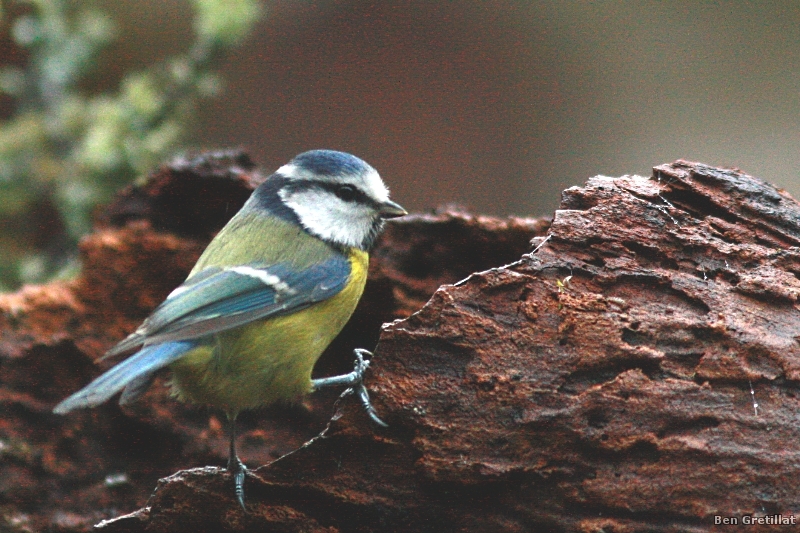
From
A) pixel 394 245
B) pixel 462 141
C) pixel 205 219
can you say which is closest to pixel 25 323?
pixel 205 219

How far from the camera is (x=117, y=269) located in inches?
114

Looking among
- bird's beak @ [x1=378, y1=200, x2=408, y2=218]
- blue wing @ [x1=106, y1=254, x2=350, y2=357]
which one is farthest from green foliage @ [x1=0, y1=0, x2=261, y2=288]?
blue wing @ [x1=106, y1=254, x2=350, y2=357]

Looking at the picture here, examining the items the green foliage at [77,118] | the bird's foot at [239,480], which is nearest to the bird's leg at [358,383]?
the bird's foot at [239,480]

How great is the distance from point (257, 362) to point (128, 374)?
0.36 m

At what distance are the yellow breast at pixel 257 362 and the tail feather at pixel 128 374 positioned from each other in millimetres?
61

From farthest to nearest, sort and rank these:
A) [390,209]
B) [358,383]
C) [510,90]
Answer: [510,90] → [390,209] → [358,383]

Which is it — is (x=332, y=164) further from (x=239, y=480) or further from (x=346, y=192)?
(x=239, y=480)

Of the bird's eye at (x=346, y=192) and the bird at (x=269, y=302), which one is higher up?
the bird's eye at (x=346, y=192)

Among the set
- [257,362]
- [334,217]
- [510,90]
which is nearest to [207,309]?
[257,362]

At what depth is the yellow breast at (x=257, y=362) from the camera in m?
2.14

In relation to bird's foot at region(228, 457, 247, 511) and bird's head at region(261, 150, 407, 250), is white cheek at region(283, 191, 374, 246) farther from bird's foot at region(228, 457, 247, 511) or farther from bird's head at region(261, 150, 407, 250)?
bird's foot at region(228, 457, 247, 511)

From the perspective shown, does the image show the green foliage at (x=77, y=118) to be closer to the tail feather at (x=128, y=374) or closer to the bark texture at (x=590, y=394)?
the tail feather at (x=128, y=374)

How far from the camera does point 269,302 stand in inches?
86.3

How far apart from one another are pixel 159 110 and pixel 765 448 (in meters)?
3.19
